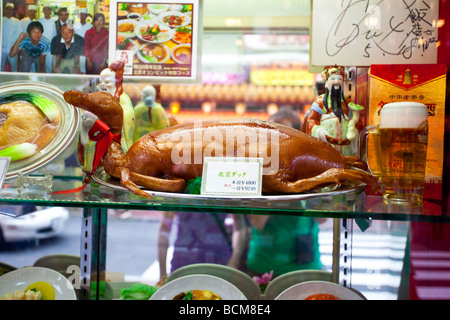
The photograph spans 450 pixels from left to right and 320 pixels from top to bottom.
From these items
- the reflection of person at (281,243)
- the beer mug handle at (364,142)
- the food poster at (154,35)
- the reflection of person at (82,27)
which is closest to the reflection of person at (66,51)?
the reflection of person at (82,27)

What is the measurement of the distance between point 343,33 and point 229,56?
1.35ft

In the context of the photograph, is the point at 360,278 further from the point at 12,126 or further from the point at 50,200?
the point at 12,126

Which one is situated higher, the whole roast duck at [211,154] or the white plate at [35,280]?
the whole roast duck at [211,154]

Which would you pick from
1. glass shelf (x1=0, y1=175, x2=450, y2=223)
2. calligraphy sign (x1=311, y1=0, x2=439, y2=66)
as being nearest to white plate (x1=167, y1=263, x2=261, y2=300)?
glass shelf (x1=0, y1=175, x2=450, y2=223)

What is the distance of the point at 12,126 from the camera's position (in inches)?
39.6

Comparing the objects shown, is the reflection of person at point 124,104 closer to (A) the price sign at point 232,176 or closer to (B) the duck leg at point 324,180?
(A) the price sign at point 232,176

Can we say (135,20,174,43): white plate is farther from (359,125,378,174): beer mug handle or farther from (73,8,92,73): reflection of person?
(359,125,378,174): beer mug handle

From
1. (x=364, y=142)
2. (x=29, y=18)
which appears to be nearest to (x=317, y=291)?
(x=364, y=142)

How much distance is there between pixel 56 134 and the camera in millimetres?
1033

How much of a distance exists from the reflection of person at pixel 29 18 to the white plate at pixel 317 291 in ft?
3.41

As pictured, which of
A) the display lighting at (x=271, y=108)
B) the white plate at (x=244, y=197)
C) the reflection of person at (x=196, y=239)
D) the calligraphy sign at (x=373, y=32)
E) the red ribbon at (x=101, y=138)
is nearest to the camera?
the white plate at (x=244, y=197)

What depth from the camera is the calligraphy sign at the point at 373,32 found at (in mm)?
1027

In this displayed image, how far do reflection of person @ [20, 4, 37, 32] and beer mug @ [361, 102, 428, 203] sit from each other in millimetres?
984

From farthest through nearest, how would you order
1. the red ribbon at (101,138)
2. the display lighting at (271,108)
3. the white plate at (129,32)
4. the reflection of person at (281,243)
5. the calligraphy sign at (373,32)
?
the reflection of person at (281,243) < the display lighting at (271,108) < the white plate at (129,32) < the calligraphy sign at (373,32) < the red ribbon at (101,138)
